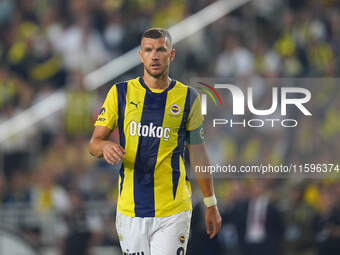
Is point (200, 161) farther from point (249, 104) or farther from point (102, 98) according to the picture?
point (102, 98)

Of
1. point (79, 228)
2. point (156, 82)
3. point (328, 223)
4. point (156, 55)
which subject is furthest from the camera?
point (79, 228)

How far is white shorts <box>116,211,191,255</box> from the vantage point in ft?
13.4

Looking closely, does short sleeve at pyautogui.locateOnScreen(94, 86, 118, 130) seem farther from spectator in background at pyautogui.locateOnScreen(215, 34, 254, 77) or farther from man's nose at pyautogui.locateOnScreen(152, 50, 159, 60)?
spectator in background at pyautogui.locateOnScreen(215, 34, 254, 77)

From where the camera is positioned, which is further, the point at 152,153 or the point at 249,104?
the point at 249,104

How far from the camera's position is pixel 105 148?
3.82 meters

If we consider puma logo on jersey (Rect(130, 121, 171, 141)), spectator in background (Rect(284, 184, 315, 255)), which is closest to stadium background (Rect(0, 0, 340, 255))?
spectator in background (Rect(284, 184, 315, 255))

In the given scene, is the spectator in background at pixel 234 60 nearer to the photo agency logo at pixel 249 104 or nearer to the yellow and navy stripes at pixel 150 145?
the photo agency logo at pixel 249 104

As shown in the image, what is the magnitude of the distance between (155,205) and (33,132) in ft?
17.8

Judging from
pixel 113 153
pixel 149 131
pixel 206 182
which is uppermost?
pixel 149 131

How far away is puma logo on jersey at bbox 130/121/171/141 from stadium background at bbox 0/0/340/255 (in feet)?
14.3

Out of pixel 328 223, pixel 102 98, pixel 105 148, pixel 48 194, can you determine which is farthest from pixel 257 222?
pixel 105 148

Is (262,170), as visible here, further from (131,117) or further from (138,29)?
(131,117)

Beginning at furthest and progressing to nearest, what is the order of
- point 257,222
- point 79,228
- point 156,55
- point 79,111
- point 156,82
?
point 79,111, point 79,228, point 257,222, point 156,82, point 156,55

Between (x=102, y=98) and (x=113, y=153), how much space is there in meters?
5.55
